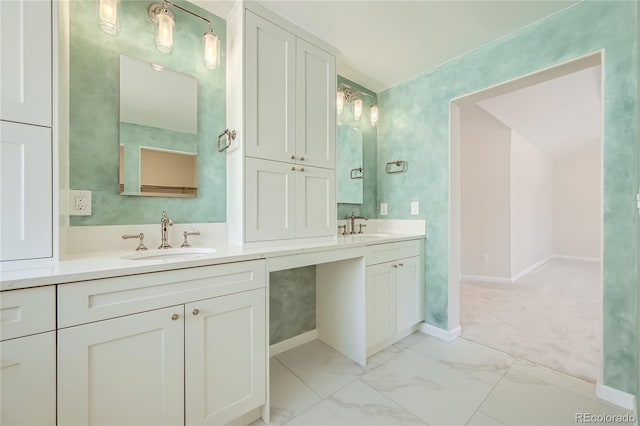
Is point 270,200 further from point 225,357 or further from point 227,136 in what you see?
point 225,357

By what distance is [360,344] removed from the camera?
1.86 metres

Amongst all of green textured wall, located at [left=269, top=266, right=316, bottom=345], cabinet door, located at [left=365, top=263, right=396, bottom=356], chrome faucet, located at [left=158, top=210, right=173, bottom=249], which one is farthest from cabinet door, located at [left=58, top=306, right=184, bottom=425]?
cabinet door, located at [left=365, top=263, right=396, bottom=356]

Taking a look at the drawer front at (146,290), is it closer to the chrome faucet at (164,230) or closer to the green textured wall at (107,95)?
the chrome faucet at (164,230)

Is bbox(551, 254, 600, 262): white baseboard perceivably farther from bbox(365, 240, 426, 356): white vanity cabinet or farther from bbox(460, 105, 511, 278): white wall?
bbox(365, 240, 426, 356): white vanity cabinet

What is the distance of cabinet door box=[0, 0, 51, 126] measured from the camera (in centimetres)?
97

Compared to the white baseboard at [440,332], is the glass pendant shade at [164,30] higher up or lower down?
higher up

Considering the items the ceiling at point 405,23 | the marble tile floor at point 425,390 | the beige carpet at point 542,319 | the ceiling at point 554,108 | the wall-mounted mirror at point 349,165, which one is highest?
the ceiling at point 554,108

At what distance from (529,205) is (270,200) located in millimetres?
5398

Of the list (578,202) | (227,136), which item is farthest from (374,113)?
(578,202)

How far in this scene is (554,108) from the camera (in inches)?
140

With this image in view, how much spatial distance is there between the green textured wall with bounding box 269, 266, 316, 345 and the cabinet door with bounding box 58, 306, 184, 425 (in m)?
0.96

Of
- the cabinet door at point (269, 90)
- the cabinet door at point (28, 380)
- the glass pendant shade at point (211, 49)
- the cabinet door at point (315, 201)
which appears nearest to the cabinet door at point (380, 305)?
the cabinet door at point (315, 201)

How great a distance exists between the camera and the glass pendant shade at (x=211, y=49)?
5.08ft

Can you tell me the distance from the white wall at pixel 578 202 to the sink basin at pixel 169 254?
26.2 ft
